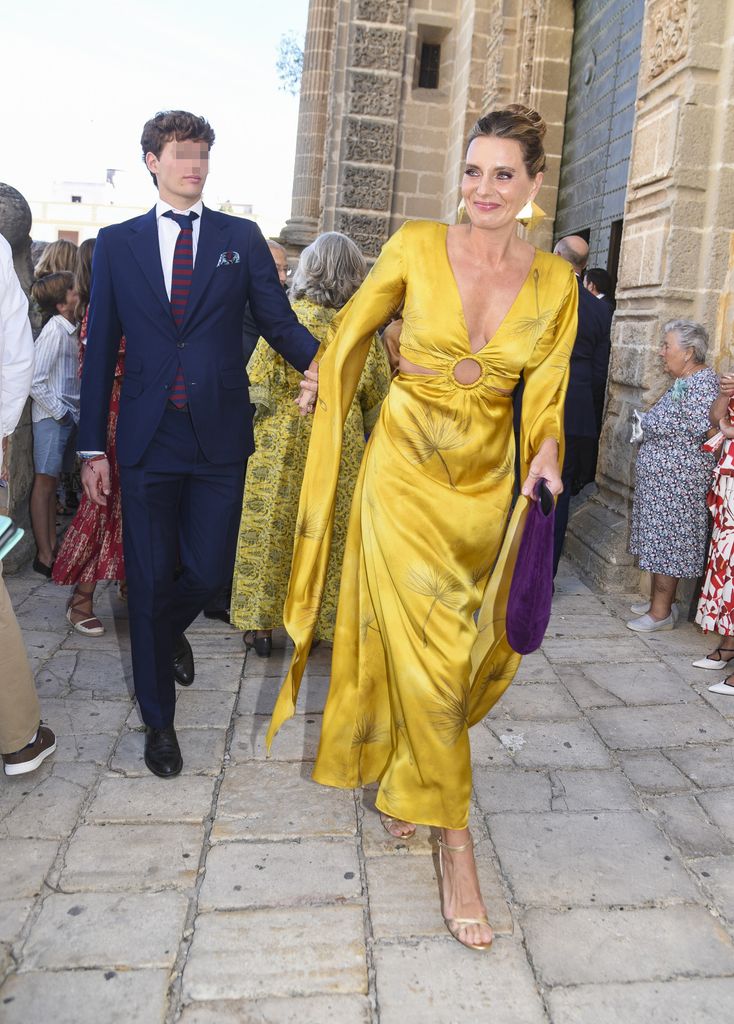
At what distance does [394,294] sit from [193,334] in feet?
2.83

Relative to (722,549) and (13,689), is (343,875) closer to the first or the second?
(13,689)

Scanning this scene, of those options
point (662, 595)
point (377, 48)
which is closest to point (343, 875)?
point (662, 595)

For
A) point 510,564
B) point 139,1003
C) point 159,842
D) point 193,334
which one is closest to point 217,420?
point 193,334

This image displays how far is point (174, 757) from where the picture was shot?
11.6ft

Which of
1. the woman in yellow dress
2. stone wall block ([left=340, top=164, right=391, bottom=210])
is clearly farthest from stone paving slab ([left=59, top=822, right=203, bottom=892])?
stone wall block ([left=340, top=164, right=391, bottom=210])

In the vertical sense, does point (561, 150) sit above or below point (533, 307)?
above

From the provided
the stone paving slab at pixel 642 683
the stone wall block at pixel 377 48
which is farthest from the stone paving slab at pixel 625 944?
the stone wall block at pixel 377 48

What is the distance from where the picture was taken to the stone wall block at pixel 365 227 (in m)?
12.5

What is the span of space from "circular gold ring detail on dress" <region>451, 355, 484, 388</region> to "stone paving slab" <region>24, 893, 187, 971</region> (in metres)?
1.67

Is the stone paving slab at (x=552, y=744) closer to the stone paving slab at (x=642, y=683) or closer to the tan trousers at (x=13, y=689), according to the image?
the stone paving slab at (x=642, y=683)

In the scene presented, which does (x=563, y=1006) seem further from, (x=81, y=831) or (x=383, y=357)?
(x=383, y=357)

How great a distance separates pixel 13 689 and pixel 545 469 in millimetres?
1984

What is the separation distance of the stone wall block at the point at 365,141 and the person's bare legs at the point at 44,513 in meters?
→ 7.81

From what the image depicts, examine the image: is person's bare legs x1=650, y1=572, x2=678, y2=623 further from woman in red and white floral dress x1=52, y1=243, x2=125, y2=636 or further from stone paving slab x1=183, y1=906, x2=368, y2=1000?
stone paving slab x1=183, y1=906, x2=368, y2=1000
